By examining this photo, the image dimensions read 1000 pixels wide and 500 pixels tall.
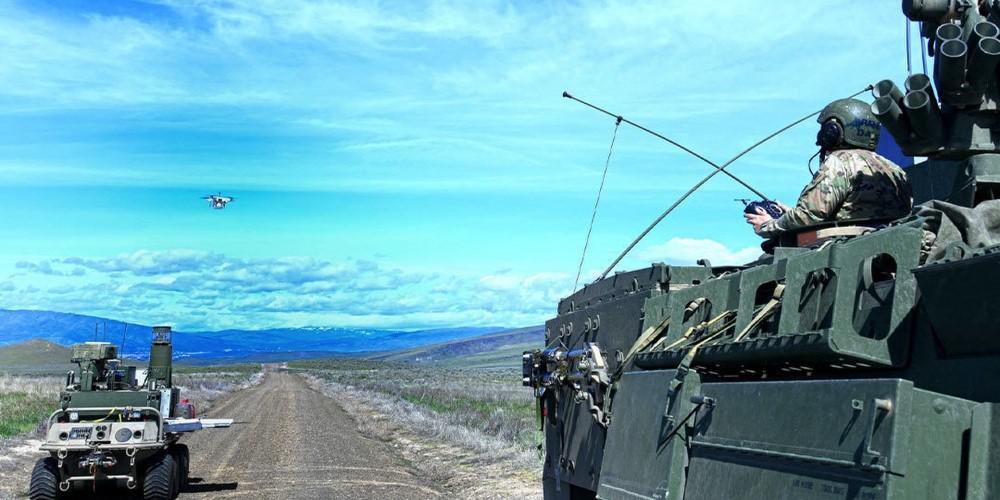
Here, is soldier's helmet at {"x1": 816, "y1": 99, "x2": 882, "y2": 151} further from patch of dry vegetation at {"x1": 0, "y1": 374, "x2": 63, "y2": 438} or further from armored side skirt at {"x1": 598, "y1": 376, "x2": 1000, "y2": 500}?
patch of dry vegetation at {"x1": 0, "y1": 374, "x2": 63, "y2": 438}

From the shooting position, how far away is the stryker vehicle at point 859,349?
4094 mm

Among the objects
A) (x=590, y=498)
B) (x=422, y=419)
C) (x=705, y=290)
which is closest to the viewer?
(x=705, y=290)

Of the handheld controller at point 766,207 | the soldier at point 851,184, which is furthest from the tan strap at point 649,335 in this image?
the handheld controller at point 766,207

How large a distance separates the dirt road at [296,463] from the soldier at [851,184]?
11.8 meters

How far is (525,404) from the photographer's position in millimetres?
42969

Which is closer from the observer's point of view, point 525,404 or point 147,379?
point 147,379

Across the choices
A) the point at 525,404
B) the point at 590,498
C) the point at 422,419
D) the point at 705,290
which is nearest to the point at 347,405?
the point at 525,404

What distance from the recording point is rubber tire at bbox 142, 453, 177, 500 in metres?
16.9

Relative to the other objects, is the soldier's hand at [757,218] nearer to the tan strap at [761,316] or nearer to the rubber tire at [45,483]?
the tan strap at [761,316]

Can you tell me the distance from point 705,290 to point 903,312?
2223mm

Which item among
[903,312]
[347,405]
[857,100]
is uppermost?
[857,100]

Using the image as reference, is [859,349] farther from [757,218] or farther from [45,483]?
[45,483]

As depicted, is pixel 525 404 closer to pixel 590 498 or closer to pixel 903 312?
pixel 590 498

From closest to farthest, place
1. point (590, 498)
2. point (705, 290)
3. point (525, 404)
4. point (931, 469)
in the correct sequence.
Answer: point (931, 469) < point (705, 290) < point (590, 498) < point (525, 404)
